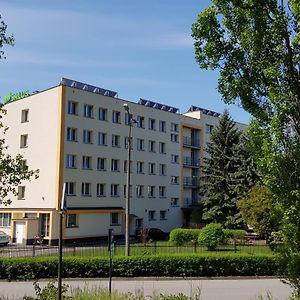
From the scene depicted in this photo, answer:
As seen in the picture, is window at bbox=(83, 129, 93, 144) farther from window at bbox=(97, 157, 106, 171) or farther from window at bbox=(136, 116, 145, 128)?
window at bbox=(136, 116, 145, 128)

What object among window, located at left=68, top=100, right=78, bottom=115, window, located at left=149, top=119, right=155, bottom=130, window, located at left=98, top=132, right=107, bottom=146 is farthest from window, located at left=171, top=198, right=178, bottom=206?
window, located at left=68, top=100, right=78, bottom=115

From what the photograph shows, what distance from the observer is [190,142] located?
208 feet

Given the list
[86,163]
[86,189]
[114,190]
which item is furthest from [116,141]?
[86,189]

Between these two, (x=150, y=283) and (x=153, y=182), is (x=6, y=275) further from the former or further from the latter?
(x=153, y=182)

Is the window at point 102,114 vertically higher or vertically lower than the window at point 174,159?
higher

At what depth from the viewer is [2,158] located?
1132 centimetres

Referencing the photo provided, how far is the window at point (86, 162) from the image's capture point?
4755 cm

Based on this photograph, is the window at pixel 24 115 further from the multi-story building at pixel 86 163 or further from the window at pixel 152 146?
the window at pixel 152 146

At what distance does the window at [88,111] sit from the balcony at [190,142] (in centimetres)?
1712

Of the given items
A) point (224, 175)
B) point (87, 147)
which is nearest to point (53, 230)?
point (87, 147)

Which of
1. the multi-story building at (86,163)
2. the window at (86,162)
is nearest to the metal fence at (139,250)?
the multi-story building at (86,163)

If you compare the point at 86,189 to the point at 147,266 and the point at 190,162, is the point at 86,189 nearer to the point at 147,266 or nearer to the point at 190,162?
the point at 190,162

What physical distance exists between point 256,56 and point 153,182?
4815 centimetres

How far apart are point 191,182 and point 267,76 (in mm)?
55411
